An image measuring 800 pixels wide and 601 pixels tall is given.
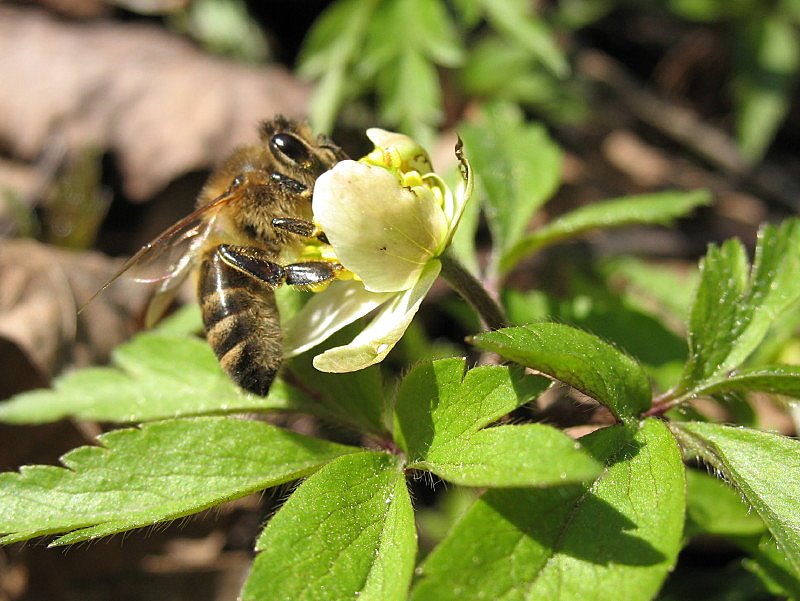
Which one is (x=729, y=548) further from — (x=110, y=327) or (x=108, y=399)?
(x=110, y=327)

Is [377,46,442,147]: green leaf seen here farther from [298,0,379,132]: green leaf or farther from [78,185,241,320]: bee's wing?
[78,185,241,320]: bee's wing

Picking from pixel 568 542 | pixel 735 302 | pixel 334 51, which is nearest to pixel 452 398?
pixel 568 542

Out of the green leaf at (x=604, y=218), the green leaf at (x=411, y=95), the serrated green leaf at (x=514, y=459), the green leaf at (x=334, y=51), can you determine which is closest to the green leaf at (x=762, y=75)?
the green leaf at (x=604, y=218)

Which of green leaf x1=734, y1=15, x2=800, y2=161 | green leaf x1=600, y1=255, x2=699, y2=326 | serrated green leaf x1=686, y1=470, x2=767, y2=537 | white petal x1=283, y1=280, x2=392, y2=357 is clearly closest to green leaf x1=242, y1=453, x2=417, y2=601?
white petal x1=283, y1=280, x2=392, y2=357

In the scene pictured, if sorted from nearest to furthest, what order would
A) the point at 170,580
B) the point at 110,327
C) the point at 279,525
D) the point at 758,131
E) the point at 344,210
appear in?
1. the point at 279,525
2. the point at 344,210
3. the point at 170,580
4. the point at 110,327
5. the point at 758,131

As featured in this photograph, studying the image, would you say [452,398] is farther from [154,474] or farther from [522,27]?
[522,27]

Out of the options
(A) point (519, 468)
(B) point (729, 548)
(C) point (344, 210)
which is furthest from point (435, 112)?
(A) point (519, 468)
